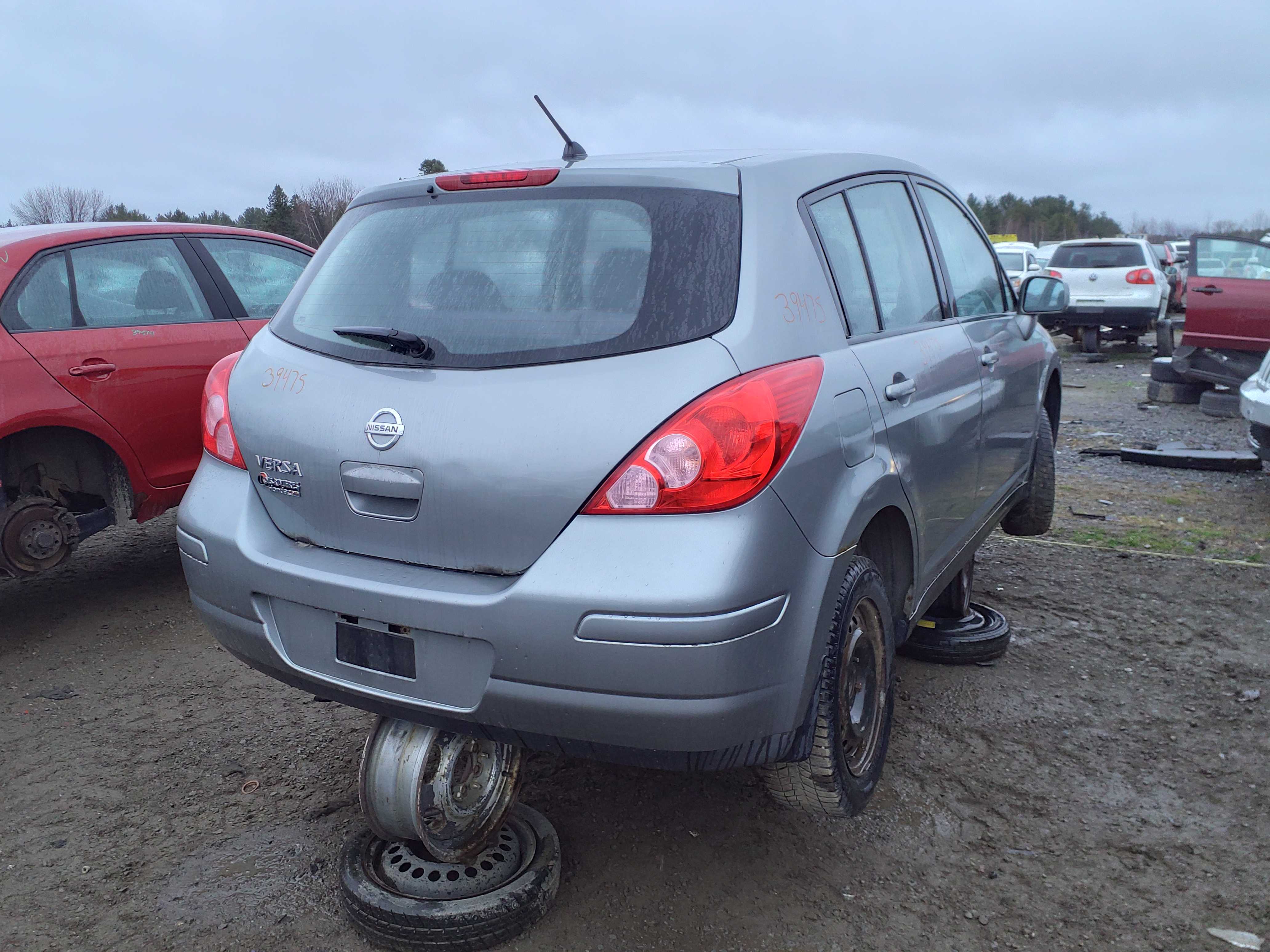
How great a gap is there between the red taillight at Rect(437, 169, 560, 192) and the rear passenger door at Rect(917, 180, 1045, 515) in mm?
1763

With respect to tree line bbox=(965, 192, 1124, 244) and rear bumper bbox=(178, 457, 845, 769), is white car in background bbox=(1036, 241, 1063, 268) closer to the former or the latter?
rear bumper bbox=(178, 457, 845, 769)

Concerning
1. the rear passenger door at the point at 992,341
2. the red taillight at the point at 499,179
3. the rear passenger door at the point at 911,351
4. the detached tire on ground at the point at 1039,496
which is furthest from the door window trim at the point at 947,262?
the red taillight at the point at 499,179

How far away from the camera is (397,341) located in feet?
7.83

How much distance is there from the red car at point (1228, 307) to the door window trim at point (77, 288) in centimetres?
805

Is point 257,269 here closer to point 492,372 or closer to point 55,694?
point 55,694

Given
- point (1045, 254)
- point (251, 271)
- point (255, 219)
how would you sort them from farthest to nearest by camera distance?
1. point (255, 219)
2. point (1045, 254)
3. point (251, 271)

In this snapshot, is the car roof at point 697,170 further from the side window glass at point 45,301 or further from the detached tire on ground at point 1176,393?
the detached tire on ground at point 1176,393

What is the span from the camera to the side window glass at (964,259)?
3.79 meters

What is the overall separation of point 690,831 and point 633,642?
112 cm

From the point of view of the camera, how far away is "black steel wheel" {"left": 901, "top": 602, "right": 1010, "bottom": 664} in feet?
13.0

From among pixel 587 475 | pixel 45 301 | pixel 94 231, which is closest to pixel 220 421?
pixel 587 475

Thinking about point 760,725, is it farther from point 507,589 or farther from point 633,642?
point 507,589

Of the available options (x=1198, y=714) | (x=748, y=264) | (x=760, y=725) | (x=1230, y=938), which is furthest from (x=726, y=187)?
(x=1198, y=714)

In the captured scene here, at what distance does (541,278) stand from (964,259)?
235cm
